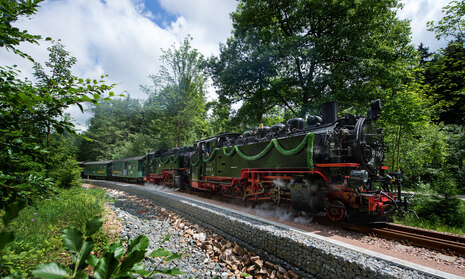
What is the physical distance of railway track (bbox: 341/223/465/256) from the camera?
519cm

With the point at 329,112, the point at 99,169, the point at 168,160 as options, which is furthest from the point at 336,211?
the point at 99,169

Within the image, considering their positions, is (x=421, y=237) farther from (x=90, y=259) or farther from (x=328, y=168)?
(x=90, y=259)

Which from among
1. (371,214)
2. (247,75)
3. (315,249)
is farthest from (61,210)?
(247,75)

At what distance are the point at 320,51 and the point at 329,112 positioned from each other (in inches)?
312

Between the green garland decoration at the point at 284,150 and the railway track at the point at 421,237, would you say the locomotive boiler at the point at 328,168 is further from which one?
the railway track at the point at 421,237

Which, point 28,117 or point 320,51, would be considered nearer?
point 28,117

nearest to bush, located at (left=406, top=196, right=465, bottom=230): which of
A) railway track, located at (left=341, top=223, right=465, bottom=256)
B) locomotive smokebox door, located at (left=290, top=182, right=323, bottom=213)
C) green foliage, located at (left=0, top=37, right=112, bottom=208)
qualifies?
railway track, located at (left=341, top=223, right=465, bottom=256)

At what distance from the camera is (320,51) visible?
14.6 metres

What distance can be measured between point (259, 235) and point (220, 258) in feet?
3.99

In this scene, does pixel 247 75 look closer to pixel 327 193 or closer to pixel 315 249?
pixel 327 193

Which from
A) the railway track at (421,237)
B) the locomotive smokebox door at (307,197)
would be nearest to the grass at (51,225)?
the locomotive smokebox door at (307,197)

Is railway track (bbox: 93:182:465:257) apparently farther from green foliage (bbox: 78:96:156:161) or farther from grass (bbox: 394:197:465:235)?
green foliage (bbox: 78:96:156:161)

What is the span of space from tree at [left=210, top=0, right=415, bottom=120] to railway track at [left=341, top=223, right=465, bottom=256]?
8786mm

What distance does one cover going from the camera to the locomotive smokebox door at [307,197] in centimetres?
703
